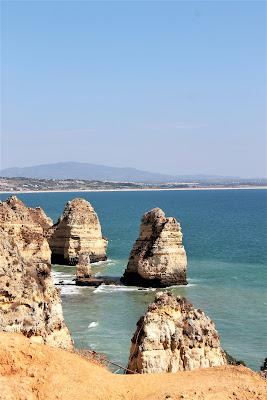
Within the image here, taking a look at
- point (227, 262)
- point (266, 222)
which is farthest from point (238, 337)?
point (266, 222)

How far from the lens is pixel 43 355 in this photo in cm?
1794

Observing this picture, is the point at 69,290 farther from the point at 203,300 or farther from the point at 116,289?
the point at 203,300

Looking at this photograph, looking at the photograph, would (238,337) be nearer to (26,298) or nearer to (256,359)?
(256,359)

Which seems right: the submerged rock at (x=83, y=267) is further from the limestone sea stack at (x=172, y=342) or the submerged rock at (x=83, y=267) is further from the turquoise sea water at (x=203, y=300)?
the limestone sea stack at (x=172, y=342)

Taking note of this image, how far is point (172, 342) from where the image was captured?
1001 inches

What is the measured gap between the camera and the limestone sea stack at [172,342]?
25016 millimetres

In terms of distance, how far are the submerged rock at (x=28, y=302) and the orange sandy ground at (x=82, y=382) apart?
19.1 feet

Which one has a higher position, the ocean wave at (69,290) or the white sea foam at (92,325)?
the ocean wave at (69,290)

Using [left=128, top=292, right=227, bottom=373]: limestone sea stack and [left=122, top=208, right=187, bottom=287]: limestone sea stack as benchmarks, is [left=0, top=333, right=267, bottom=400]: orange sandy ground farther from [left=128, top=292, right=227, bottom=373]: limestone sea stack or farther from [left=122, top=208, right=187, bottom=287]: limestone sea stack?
[left=122, top=208, right=187, bottom=287]: limestone sea stack

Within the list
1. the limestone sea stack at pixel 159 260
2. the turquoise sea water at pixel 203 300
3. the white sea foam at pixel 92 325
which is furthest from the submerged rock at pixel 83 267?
the white sea foam at pixel 92 325

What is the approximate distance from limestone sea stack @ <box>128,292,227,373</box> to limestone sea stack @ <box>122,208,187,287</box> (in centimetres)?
3544

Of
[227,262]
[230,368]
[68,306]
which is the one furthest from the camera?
[227,262]

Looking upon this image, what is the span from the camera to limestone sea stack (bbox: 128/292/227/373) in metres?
25.0

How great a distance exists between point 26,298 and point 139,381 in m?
8.05
